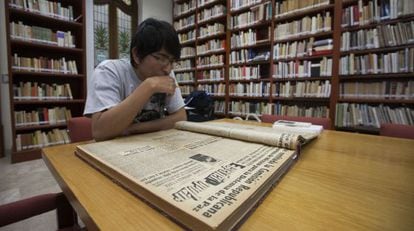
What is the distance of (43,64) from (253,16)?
9.60 feet

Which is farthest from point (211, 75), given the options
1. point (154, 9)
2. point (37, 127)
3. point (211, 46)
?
point (37, 127)

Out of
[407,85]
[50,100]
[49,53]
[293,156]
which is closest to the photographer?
[293,156]

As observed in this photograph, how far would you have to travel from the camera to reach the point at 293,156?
562 millimetres

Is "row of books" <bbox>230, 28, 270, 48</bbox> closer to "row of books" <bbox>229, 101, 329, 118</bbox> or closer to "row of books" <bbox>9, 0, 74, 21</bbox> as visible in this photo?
"row of books" <bbox>229, 101, 329, 118</bbox>

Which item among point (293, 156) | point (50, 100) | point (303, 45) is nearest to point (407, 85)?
point (303, 45)

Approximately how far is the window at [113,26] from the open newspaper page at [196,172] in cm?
369

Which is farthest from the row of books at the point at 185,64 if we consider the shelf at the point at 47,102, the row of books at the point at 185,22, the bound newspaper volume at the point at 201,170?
the bound newspaper volume at the point at 201,170

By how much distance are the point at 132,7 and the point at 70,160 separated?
447 cm

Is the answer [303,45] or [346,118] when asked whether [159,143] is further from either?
[303,45]

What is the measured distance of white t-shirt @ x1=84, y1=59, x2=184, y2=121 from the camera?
850 millimetres

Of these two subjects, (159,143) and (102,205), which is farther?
(159,143)

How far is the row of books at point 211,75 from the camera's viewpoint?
3.79m

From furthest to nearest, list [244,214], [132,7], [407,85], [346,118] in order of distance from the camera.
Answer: [132,7] → [346,118] → [407,85] → [244,214]

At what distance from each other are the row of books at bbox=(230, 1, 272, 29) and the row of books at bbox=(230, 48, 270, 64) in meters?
0.40
